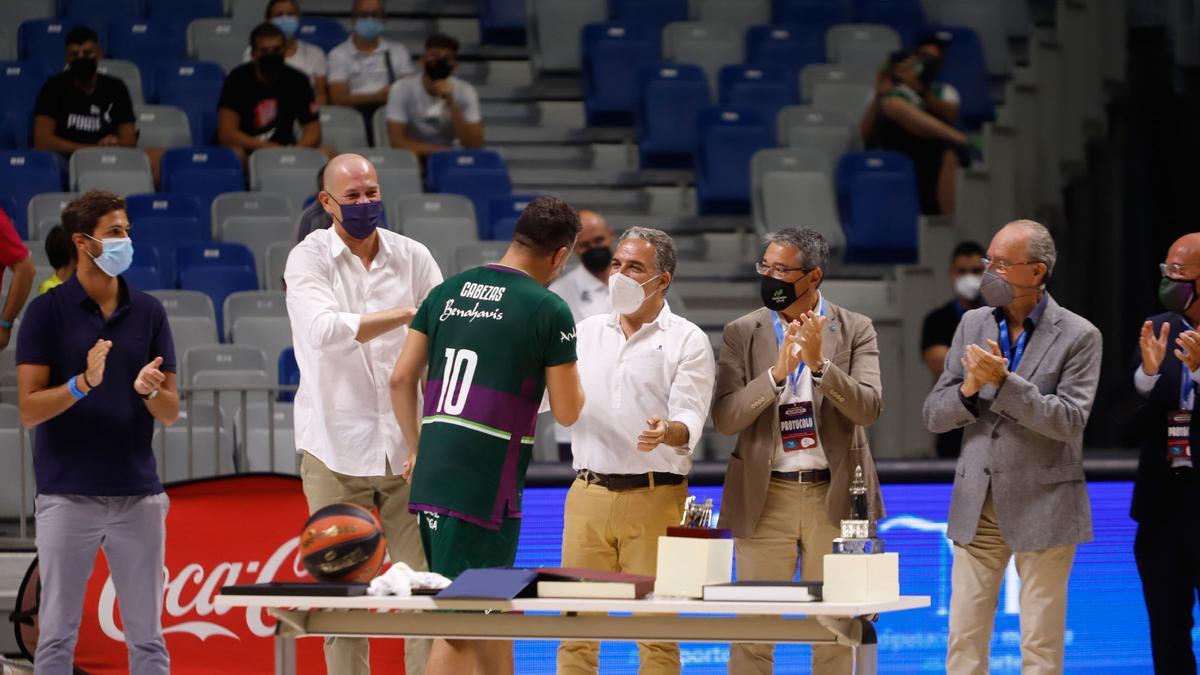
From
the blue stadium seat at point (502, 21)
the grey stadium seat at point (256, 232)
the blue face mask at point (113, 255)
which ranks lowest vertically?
the blue face mask at point (113, 255)

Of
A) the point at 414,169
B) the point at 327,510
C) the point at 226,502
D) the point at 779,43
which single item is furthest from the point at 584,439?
the point at 779,43

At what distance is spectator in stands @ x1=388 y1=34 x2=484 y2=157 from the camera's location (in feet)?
35.5

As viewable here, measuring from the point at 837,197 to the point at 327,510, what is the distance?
23.0 feet

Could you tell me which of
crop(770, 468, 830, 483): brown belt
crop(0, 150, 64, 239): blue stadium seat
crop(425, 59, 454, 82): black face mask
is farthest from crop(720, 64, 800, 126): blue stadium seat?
crop(770, 468, 830, 483): brown belt

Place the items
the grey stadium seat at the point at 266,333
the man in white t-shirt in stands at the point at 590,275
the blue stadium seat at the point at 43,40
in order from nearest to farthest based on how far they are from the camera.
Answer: the man in white t-shirt in stands at the point at 590,275 → the grey stadium seat at the point at 266,333 → the blue stadium seat at the point at 43,40

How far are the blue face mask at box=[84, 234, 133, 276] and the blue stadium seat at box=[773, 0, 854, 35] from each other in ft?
26.9

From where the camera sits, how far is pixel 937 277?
33.8 feet

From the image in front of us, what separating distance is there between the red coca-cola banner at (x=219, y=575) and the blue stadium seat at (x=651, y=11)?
268 inches

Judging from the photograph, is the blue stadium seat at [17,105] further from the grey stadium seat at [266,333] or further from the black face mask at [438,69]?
the grey stadium seat at [266,333]

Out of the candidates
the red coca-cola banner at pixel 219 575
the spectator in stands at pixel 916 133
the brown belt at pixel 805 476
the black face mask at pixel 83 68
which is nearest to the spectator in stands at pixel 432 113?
the black face mask at pixel 83 68

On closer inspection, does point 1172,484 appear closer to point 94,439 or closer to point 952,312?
point 952,312

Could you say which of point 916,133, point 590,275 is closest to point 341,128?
point 590,275

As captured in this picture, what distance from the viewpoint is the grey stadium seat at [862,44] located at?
12.2m

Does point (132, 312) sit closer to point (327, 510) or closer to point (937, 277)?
point (327, 510)
